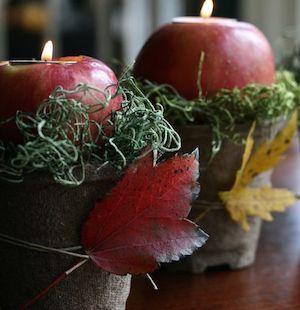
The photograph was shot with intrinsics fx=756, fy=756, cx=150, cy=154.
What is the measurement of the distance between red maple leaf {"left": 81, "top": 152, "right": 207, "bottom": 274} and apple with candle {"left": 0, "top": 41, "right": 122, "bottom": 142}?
5cm

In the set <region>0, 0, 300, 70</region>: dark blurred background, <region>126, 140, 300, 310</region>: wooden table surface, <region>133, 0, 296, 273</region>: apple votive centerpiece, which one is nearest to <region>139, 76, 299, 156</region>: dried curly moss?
<region>133, 0, 296, 273</region>: apple votive centerpiece

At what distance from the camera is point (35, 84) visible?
1.61 ft

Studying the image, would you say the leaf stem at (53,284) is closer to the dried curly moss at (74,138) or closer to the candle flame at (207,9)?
the dried curly moss at (74,138)

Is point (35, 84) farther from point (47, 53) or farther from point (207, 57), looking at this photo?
point (207, 57)

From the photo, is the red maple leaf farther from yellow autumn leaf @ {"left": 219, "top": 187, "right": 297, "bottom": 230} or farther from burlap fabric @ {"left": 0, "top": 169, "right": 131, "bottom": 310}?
yellow autumn leaf @ {"left": 219, "top": 187, "right": 297, "bottom": 230}

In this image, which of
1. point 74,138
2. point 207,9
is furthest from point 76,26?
point 74,138

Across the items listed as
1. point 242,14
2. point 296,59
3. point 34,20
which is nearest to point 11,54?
point 34,20

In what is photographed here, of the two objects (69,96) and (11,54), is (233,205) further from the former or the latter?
(11,54)

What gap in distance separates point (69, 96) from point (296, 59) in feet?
1.94

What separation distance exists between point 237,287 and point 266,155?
12 centimetres

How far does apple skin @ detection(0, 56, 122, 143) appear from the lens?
0.49 metres

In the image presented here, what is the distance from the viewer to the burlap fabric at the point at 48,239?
1.57ft

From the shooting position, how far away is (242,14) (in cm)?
218

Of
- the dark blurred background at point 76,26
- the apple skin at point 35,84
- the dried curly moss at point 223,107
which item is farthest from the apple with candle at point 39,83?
the dark blurred background at point 76,26
